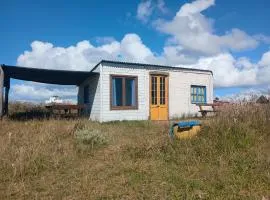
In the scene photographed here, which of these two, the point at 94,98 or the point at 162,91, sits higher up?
the point at 162,91

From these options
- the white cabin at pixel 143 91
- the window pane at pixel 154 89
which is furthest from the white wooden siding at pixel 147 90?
the window pane at pixel 154 89

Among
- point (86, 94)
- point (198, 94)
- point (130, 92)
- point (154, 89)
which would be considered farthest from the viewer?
point (86, 94)

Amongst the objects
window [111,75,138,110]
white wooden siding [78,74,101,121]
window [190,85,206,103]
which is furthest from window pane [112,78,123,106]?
window [190,85,206,103]

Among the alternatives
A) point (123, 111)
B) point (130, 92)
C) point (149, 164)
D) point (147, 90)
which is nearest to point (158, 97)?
point (147, 90)

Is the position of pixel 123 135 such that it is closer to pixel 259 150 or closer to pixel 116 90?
pixel 259 150

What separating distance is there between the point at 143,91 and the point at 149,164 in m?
8.98

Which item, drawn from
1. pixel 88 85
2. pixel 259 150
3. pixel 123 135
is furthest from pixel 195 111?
pixel 259 150

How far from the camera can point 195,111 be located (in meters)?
15.8

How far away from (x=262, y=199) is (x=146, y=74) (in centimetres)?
1097

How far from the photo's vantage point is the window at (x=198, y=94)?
52.2ft

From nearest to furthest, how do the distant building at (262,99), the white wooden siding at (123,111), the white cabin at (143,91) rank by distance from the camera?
1. the distant building at (262,99)
2. the white wooden siding at (123,111)
3. the white cabin at (143,91)

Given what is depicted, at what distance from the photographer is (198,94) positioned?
1611 centimetres

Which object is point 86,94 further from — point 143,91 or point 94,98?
point 143,91

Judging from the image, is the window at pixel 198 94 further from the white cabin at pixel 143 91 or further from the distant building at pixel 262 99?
the distant building at pixel 262 99
